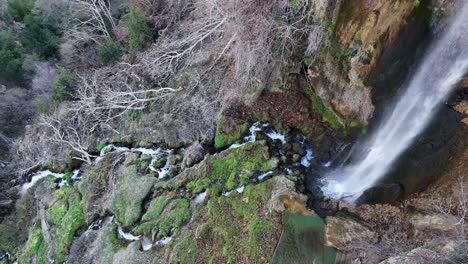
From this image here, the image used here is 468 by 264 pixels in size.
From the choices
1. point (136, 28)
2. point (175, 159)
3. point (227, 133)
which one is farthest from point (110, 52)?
point (227, 133)

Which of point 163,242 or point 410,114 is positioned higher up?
point 410,114

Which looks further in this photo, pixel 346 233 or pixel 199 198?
pixel 199 198

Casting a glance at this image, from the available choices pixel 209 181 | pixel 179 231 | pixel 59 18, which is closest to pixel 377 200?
pixel 209 181

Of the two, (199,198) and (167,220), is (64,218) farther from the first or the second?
(199,198)

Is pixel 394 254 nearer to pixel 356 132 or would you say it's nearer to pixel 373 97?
pixel 356 132

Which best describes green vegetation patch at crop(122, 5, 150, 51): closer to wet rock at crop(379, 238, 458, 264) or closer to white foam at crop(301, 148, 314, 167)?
white foam at crop(301, 148, 314, 167)

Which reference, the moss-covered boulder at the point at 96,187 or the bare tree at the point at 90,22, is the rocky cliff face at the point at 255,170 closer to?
the moss-covered boulder at the point at 96,187
